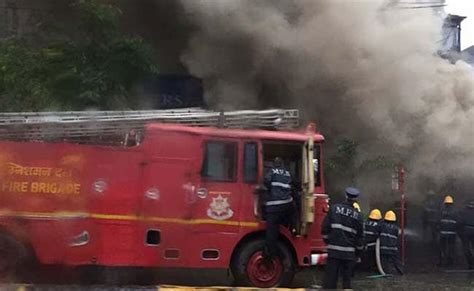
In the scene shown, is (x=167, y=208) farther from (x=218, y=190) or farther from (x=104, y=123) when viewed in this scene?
(x=104, y=123)

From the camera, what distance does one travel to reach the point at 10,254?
24.8 ft

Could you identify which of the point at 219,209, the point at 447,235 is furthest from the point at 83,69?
the point at 447,235

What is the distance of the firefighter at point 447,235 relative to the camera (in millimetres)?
12109

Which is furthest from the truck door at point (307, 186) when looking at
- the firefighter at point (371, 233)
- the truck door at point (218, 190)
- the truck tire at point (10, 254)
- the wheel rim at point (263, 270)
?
the truck tire at point (10, 254)

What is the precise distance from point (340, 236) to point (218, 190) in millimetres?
1626

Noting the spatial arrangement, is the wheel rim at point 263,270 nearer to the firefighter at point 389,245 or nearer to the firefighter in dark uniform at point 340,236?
the firefighter in dark uniform at point 340,236

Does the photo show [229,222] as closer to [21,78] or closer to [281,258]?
[281,258]

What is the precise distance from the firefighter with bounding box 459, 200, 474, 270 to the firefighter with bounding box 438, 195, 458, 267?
0.14 meters

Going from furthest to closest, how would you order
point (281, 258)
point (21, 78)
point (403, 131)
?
1. point (403, 131)
2. point (21, 78)
3. point (281, 258)

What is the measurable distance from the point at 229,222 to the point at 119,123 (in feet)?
6.49

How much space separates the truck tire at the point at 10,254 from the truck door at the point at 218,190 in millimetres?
2093

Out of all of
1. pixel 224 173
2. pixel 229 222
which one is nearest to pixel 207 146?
pixel 224 173

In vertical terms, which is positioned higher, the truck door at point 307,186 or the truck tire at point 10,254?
the truck door at point 307,186

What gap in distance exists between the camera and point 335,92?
13.7 metres
